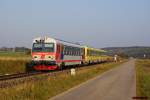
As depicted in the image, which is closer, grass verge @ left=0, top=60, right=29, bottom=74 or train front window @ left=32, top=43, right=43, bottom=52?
train front window @ left=32, top=43, right=43, bottom=52

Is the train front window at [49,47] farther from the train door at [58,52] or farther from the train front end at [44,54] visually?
the train door at [58,52]

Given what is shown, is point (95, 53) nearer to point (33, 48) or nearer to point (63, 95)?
point (33, 48)

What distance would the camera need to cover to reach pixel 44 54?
34.0 m

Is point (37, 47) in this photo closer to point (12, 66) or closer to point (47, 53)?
point (47, 53)

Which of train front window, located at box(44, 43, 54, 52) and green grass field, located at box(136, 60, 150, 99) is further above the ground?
train front window, located at box(44, 43, 54, 52)

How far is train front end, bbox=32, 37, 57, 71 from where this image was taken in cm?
3341

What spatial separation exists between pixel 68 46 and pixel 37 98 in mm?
23808

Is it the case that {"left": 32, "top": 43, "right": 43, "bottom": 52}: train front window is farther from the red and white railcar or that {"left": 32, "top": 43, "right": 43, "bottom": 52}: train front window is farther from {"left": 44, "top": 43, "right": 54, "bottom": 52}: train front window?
{"left": 44, "top": 43, "right": 54, "bottom": 52}: train front window

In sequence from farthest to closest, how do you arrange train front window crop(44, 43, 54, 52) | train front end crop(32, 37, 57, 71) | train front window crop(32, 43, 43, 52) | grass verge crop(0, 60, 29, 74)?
grass verge crop(0, 60, 29, 74) → train front window crop(32, 43, 43, 52) → train front window crop(44, 43, 54, 52) → train front end crop(32, 37, 57, 71)

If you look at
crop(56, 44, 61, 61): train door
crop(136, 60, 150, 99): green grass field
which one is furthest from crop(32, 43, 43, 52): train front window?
crop(136, 60, 150, 99): green grass field

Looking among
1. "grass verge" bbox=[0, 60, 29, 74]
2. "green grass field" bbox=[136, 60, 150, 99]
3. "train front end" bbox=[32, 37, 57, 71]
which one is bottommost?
"green grass field" bbox=[136, 60, 150, 99]

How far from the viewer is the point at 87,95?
1725 cm

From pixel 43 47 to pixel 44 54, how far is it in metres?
0.72

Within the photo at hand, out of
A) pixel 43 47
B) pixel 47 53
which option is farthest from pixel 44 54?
pixel 43 47
